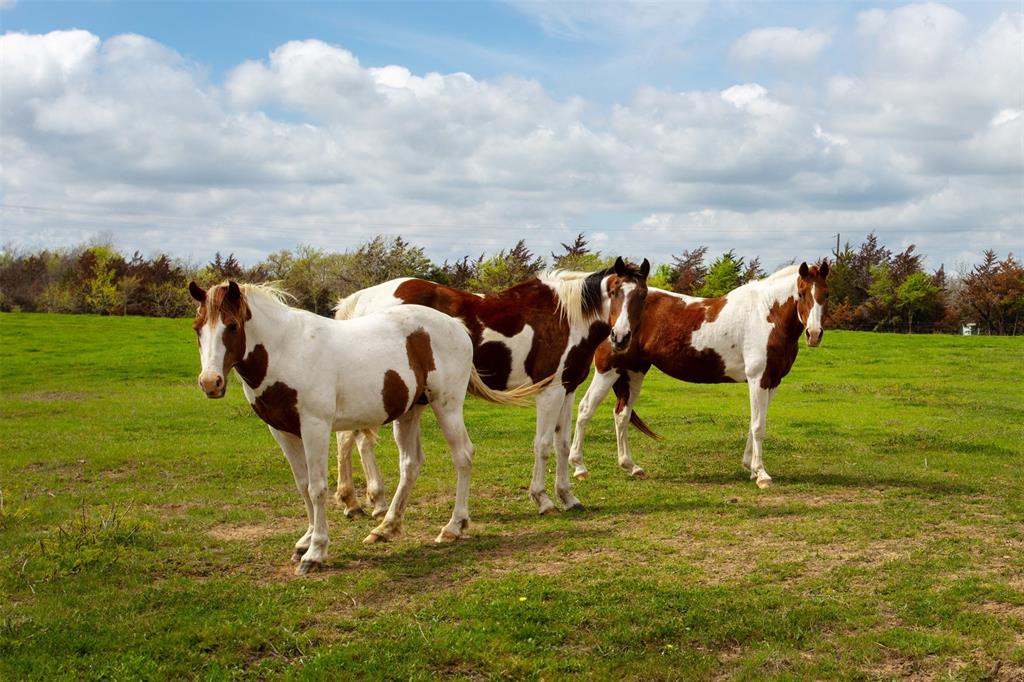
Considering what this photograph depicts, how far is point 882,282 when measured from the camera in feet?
138

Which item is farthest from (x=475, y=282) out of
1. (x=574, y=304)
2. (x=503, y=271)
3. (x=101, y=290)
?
(x=574, y=304)

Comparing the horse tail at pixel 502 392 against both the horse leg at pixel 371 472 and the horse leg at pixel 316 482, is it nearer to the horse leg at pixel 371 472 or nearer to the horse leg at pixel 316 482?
the horse leg at pixel 371 472

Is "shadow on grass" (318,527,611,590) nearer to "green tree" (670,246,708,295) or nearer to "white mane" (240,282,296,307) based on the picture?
"white mane" (240,282,296,307)

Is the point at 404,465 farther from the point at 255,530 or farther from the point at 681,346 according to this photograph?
the point at 681,346

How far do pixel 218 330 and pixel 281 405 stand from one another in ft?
2.61

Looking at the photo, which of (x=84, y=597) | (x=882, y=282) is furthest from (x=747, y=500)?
(x=882, y=282)

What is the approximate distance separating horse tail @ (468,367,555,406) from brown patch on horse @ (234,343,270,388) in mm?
2066

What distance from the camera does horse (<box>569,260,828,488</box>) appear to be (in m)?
10.0

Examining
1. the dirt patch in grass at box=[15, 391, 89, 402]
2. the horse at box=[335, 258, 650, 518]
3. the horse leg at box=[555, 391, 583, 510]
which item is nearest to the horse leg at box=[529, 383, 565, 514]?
the horse at box=[335, 258, 650, 518]

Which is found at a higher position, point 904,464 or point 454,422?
point 454,422

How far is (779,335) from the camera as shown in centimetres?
1016

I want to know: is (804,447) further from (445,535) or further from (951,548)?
(445,535)

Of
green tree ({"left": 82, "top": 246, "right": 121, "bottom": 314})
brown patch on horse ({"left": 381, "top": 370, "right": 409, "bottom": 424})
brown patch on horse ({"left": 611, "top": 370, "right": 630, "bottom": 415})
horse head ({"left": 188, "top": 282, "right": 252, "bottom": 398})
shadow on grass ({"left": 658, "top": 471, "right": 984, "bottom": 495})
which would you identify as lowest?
shadow on grass ({"left": 658, "top": 471, "right": 984, "bottom": 495})

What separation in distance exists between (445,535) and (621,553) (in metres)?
1.55
